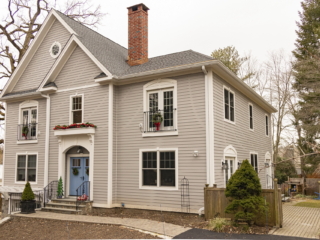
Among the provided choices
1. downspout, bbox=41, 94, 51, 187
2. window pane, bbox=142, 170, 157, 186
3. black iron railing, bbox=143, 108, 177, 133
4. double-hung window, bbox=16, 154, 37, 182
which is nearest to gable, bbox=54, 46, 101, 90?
downspout, bbox=41, 94, 51, 187

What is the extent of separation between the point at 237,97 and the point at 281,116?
46.0 feet

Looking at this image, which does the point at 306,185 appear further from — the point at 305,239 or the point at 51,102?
the point at 51,102

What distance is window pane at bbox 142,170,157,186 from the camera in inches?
484

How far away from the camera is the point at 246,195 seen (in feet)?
30.6

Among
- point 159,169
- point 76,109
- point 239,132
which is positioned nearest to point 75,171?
point 76,109

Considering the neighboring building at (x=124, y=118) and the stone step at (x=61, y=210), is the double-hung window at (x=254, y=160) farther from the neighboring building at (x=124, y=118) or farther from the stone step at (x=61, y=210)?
the stone step at (x=61, y=210)

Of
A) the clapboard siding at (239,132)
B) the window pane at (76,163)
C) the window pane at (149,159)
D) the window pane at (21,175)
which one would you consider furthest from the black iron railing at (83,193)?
the clapboard siding at (239,132)

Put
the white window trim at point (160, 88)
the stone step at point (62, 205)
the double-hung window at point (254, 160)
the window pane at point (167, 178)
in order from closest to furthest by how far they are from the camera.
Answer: the window pane at point (167, 178) → the white window trim at point (160, 88) → the stone step at point (62, 205) → the double-hung window at point (254, 160)

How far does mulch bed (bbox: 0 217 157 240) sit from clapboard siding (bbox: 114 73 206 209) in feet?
8.29

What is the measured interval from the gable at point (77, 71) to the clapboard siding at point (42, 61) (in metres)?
1.61

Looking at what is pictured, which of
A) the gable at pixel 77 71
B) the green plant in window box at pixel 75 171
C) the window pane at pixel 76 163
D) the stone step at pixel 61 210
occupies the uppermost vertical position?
the gable at pixel 77 71

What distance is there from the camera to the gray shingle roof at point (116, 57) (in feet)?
42.8

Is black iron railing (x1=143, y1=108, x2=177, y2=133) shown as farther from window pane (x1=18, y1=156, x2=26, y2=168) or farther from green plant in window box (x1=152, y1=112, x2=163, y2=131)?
window pane (x1=18, y1=156, x2=26, y2=168)

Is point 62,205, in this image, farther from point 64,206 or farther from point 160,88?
point 160,88
